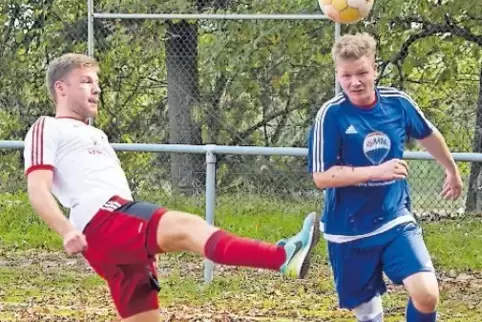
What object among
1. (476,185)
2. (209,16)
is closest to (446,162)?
(476,185)

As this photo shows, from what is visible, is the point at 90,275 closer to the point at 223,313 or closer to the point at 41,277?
the point at 41,277

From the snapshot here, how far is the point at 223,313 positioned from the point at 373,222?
2.45 meters

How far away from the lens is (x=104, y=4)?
39.0 feet

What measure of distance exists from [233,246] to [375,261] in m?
1.08

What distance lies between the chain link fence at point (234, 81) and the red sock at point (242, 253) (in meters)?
5.76

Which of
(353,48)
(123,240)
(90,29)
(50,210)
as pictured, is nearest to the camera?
(50,210)

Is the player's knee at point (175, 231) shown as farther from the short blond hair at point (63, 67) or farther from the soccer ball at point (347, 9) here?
the soccer ball at point (347, 9)

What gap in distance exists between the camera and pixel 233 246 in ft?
16.1

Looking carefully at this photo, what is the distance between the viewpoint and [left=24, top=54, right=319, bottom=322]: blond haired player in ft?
16.2

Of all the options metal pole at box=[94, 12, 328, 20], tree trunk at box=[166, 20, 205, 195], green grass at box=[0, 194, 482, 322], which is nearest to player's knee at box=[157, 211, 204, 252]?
green grass at box=[0, 194, 482, 322]

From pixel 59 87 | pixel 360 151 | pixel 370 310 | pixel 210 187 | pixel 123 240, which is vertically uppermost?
pixel 59 87

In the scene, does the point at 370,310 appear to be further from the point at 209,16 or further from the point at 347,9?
the point at 209,16

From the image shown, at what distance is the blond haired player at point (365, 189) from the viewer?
552cm

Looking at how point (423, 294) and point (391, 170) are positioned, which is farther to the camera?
point (423, 294)
